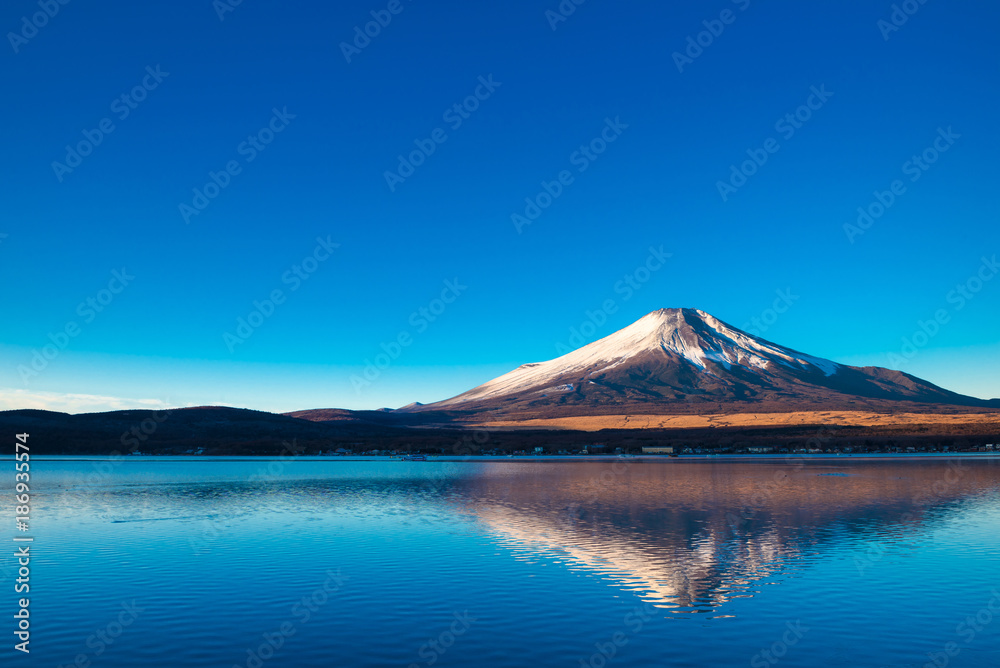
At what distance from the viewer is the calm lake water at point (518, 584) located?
56.0ft

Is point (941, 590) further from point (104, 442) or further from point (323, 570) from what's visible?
point (104, 442)

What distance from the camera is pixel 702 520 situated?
128 ft

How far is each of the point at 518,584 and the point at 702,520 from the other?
18.2 metres

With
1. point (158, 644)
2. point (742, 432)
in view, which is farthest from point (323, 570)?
point (742, 432)

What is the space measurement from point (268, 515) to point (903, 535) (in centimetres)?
3394

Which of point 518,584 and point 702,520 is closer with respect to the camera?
point 518,584

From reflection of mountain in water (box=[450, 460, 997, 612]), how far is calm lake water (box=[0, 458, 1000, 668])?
0.21 metres

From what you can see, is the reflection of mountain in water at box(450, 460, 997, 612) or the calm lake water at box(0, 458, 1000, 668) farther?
the reflection of mountain in water at box(450, 460, 997, 612)

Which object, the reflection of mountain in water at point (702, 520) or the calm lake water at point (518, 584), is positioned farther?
the reflection of mountain in water at point (702, 520)

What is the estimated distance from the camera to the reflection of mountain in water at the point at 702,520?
25.5m

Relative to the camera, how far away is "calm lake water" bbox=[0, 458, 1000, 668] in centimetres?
1708

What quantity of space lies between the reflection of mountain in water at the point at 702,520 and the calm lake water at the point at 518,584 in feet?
0.67

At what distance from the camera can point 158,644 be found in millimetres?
17500

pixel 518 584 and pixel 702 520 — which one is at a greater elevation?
pixel 702 520
